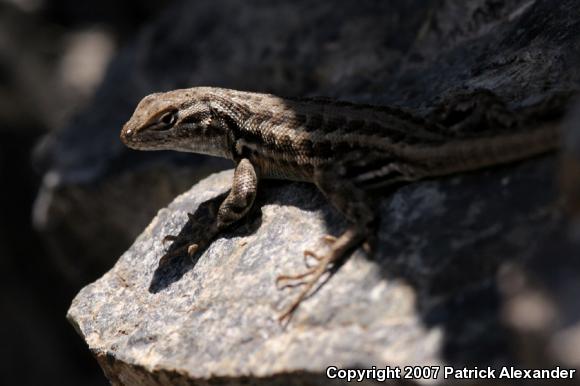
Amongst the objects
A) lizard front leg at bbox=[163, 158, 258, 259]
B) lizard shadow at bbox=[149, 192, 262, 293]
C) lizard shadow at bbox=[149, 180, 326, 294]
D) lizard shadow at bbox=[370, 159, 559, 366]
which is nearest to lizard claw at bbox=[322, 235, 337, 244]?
lizard shadow at bbox=[370, 159, 559, 366]

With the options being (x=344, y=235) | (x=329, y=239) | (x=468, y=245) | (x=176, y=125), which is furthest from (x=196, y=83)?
(x=468, y=245)

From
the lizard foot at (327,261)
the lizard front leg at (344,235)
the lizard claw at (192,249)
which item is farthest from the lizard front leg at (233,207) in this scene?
the lizard foot at (327,261)

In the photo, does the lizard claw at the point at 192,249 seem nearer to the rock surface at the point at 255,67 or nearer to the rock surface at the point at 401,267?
the rock surface at the point at 401,267

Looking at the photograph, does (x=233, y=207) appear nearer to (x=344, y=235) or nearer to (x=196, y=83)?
(x=344, y=235)

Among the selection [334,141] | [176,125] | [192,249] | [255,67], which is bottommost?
[192,249]

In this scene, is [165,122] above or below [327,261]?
above

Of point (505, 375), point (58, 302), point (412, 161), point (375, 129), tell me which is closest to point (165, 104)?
point (375, 129)

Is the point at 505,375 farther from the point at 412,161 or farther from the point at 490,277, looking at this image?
the point at 412,161
